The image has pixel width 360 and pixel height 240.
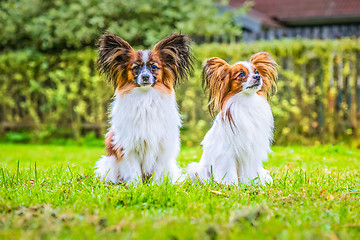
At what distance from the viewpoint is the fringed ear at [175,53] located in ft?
14.5

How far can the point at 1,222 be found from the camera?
298cm

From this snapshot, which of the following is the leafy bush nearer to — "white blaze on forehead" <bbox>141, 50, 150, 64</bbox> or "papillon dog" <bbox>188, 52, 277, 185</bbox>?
"white blaze on forehead" <bbox>141, 50, 150, 64</bbox>

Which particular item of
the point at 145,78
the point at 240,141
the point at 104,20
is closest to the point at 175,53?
the point at 145,78

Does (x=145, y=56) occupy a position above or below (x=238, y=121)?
above

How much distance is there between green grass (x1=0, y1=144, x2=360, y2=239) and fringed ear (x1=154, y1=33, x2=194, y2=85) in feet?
4.20

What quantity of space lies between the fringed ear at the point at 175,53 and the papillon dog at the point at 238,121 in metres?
0.32

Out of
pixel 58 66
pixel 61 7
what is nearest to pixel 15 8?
pixel 61 7

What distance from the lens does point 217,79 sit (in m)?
4.29

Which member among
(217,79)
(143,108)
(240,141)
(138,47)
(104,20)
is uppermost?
(104,20)

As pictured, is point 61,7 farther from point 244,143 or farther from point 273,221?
point 273,221

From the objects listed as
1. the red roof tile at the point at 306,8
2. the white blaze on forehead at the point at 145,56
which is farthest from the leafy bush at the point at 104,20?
the white blaze on forehead at the point at 145,56

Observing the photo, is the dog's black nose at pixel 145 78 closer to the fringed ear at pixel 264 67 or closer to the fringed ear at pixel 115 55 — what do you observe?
the fringed ear at pixel 115 55

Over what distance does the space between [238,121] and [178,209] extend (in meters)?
1.21

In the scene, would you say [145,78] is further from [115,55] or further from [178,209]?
[178,209]
